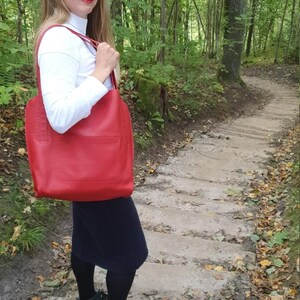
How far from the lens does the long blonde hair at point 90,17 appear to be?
72.7 inches

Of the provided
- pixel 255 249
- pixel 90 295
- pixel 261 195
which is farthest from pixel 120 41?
pixel 90 295

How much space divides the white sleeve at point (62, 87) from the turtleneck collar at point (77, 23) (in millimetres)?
Answer: 162

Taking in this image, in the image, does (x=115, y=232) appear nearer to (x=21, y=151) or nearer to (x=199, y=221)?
(x=199, y=221)

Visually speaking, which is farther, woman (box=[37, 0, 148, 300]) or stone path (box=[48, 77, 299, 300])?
stone path (box=[48, 77, 299, 300])

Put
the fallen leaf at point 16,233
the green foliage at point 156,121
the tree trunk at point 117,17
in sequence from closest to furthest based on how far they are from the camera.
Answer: the fallen leaf at point 16,233
the tree trunk at point 117,17
the green foliage at point 156,121

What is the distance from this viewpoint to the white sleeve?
1680mm

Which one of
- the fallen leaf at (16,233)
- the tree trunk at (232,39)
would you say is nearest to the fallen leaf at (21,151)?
the fallen leaf at (16,233)

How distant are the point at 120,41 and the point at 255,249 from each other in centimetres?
421

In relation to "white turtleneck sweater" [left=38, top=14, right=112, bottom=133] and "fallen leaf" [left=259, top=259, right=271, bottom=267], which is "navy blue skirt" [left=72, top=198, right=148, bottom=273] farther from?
"fallen leaf" [left=259, top=259, right=271, bottom=267]

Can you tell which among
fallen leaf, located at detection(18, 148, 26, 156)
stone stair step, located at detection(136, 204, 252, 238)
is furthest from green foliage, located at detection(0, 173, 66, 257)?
stone stair step, located at detection(136, 204, 252, 238)

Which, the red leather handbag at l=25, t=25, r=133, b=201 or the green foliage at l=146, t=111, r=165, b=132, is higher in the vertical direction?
the red leather handbag at l=25, t=25, r=133, b=201

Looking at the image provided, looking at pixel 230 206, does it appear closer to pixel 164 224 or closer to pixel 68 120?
pixel 164 224

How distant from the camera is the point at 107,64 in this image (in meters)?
1.84

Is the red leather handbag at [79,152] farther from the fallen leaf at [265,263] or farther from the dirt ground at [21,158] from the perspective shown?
the fallen leaf at [265,263]
